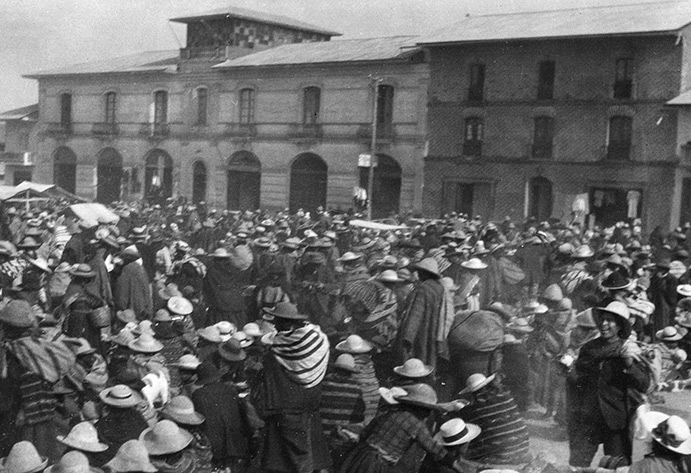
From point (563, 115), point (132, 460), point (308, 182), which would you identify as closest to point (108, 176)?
point (308, 182)

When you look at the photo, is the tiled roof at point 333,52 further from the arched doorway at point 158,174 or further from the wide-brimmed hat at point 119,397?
the wide-brimmed hat at point 119,397

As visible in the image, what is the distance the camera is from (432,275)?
855 cm

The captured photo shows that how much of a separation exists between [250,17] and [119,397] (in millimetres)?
32359

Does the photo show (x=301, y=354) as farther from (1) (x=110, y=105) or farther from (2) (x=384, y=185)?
(1) (x=110, y=105)

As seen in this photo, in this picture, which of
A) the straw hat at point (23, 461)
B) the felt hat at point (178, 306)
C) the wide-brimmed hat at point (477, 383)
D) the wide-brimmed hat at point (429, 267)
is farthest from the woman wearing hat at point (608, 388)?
the felt hat at point (178, 306)

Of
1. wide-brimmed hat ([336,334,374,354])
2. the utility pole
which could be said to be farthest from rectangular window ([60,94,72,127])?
wide-brimmed hat ([336,334,374,354])

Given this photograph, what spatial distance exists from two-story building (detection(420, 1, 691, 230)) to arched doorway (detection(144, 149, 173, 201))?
12.6 m

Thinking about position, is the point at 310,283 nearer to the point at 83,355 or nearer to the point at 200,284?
the point at 200,284

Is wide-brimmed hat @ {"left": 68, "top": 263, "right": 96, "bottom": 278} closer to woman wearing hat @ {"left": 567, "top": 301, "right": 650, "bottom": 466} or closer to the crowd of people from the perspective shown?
the crowd of people

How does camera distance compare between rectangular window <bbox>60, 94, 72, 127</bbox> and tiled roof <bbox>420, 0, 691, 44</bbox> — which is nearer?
tiled roof <bbox>420, 0, 691, 44</bbox>

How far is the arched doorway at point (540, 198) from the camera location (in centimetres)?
2992

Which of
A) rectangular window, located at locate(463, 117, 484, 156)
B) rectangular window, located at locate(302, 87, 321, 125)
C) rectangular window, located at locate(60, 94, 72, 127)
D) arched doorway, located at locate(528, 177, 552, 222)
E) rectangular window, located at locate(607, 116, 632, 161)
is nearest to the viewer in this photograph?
rectangular window, located at locate(607, 116, 632, 161)

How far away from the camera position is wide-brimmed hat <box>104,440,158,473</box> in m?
5.10

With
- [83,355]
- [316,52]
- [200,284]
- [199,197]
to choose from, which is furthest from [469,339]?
[199,197]
